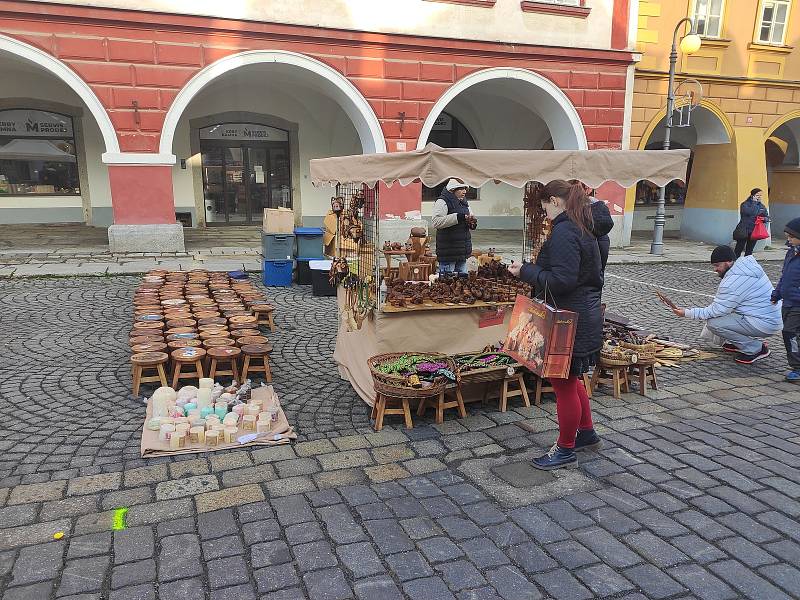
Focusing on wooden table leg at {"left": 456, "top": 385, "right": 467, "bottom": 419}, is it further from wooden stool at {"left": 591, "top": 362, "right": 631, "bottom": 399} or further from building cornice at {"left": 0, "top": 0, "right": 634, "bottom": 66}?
building cornice at {"left": 0, "top": 0, "right": 634, "bottom": 66}

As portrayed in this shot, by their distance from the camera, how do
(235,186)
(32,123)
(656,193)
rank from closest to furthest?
(32,123) → (235,186) → (656,193)

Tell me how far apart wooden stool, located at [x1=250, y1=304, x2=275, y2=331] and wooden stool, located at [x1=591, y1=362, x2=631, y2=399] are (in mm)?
3721

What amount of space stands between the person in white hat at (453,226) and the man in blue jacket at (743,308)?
2.60 m

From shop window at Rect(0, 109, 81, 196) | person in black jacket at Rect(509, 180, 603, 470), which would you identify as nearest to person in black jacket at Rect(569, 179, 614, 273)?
person in black jacket at Rect(509, 180, 603, 470)

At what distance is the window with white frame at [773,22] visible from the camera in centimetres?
1588

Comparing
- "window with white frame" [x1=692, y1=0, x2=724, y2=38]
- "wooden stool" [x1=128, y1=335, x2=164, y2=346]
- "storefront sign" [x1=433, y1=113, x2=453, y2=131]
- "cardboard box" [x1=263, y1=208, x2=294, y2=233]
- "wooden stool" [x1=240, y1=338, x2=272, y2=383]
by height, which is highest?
"window with white frame" [x1=692, y1=0, x2=724, y2=38]

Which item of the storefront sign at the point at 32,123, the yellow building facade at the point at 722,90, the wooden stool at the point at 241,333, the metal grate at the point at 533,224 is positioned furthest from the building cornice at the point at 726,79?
the storefront sign at the point at 32,123

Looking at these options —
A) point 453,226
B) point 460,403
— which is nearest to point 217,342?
point 460,403

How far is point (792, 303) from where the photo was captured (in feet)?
19.2

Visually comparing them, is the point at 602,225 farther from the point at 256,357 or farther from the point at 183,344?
the point at 183,344

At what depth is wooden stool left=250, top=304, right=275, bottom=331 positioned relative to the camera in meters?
6.97

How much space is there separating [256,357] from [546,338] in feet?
9.44

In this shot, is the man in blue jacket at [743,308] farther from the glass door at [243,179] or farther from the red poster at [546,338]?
the glass door at [243,179]

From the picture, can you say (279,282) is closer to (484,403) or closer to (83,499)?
(484,403)
